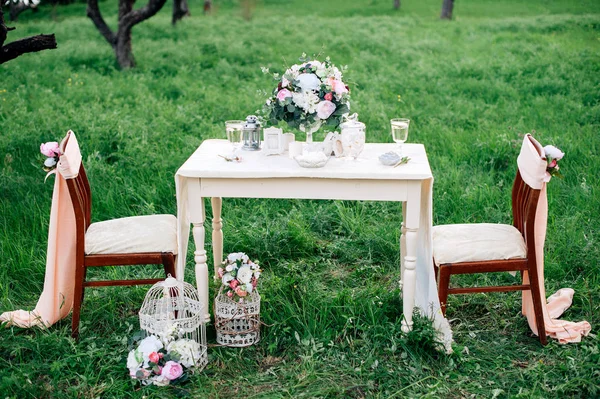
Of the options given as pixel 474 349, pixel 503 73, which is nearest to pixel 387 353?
pixel 474 349

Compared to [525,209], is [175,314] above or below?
below

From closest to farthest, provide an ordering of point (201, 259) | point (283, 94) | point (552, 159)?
point (552, 159), point (283, 94), point (201, 259)

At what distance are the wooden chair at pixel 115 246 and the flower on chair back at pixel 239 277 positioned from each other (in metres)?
0.32

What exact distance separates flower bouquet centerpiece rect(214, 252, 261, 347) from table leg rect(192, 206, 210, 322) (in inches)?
3.8

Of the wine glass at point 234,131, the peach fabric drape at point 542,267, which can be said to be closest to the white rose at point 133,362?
the wine glass at point 234,131

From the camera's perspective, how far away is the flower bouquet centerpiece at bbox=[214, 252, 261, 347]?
12.6ft

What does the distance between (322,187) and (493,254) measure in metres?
1.00

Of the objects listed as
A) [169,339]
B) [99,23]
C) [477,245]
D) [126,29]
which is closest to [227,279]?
[169,339]

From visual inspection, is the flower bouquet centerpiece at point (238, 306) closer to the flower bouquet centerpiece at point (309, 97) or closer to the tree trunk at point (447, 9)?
the flower bouquet centerpiece at point (309, 97)

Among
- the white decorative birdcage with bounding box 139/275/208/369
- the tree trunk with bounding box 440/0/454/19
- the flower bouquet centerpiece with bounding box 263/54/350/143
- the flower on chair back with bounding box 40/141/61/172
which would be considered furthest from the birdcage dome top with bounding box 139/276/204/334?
the tree trunk with bounding box 440/0/454/19

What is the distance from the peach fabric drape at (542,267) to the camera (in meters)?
3.56

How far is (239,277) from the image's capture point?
385cm

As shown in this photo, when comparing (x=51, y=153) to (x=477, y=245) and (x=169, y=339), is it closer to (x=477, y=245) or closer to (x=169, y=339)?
(x=169, y=339)

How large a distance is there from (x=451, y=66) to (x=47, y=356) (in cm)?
796
